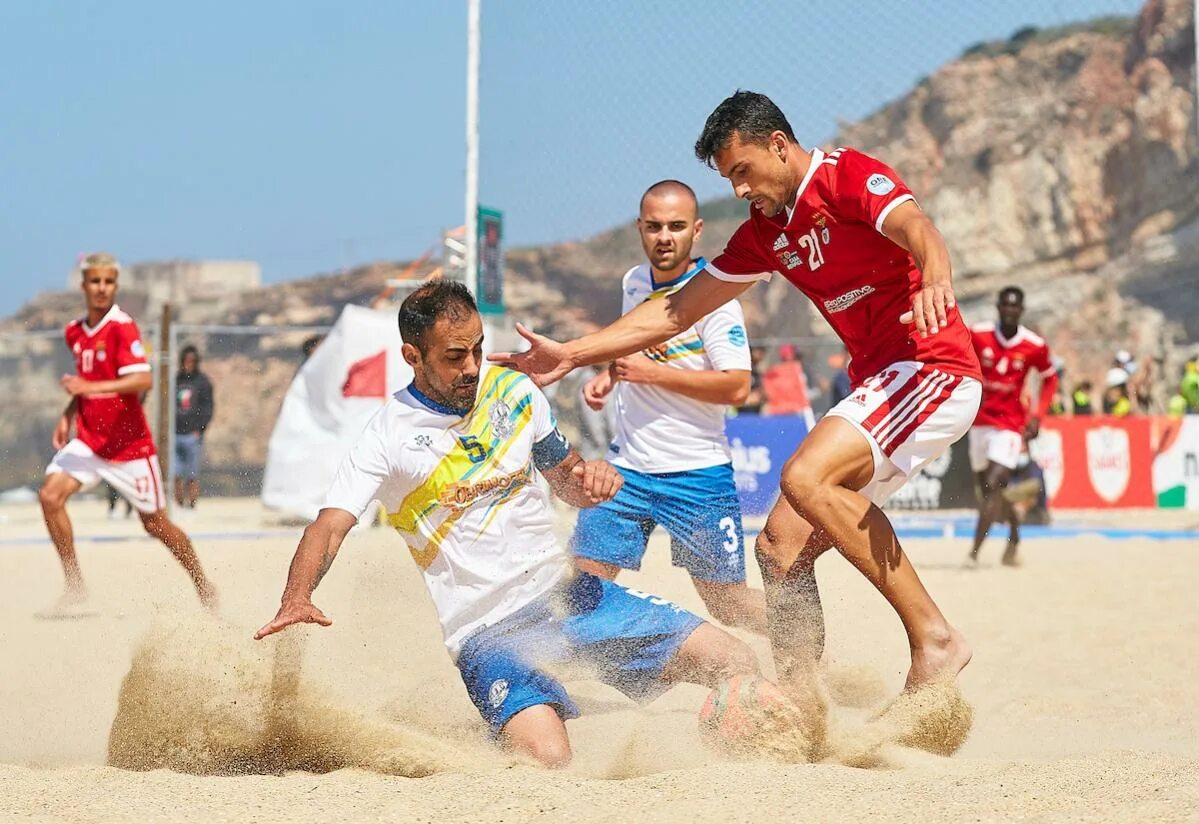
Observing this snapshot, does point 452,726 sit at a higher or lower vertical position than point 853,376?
lower

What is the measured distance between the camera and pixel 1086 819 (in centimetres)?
294

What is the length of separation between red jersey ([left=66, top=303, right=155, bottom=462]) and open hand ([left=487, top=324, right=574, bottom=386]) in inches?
135

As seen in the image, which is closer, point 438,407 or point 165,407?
point 438,407

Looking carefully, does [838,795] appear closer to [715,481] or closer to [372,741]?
[372,741]

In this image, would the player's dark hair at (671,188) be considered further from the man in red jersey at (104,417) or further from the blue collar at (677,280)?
the man in red jersey at (104,417)

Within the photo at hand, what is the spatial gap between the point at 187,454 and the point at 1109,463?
9492mm

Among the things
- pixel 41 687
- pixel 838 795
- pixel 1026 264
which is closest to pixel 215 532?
pixel 41 687

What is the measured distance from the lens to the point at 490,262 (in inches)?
523

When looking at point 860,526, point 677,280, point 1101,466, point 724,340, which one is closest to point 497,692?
point 860,526

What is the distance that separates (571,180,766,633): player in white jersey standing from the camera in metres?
5.25

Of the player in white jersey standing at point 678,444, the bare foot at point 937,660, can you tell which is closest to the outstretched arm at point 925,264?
the bare foot at point 937,660

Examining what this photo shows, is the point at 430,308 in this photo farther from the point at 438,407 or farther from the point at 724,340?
the point at 724,340

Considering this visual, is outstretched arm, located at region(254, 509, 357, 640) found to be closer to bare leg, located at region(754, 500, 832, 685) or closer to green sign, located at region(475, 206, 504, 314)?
bare leg, located at region(754, 500, 832, 685)

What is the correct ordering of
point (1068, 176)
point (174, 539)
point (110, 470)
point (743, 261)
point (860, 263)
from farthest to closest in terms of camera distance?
point (1068, 176), point (110, 470), point (174, 539), point (743, 261), point (860, 263)
